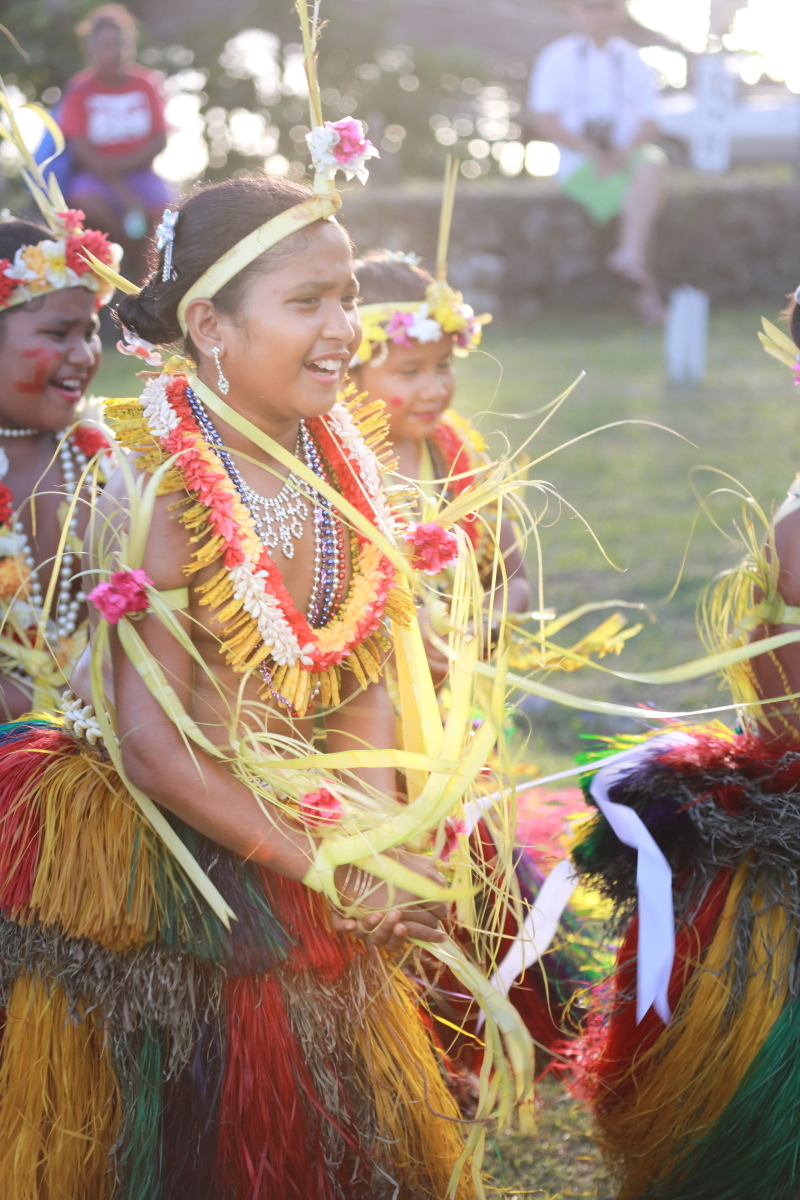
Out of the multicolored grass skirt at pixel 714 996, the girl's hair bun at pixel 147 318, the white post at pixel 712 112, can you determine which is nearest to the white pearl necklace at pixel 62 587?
the girl's hair bun at pixel 147 318

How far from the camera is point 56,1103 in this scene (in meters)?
2.11

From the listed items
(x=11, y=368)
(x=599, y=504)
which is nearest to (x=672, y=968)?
(x=11, y=368)

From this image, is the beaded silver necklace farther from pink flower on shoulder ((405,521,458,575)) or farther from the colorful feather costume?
the colorful feather costume

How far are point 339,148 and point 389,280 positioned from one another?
133 centimetres

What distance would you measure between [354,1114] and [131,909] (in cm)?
50

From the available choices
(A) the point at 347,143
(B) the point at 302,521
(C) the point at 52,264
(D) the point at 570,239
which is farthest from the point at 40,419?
(D) the point at 570,239

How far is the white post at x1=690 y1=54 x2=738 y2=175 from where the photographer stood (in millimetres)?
9570

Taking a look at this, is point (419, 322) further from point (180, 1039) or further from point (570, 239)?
point (570, 239)

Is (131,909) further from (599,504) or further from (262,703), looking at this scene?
(599,504)

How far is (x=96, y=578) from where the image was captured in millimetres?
2271

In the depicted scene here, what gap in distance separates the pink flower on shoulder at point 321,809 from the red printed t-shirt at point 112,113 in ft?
25.1

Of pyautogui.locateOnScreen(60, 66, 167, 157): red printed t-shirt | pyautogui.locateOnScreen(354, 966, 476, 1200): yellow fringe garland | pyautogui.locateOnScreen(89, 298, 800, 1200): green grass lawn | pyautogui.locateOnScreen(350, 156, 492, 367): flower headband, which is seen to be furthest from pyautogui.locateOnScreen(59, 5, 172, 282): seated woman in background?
pyautogui.locateOnScreen(354, 966, 476, 1200): yellow fringe garland

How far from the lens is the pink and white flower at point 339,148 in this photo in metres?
2.10

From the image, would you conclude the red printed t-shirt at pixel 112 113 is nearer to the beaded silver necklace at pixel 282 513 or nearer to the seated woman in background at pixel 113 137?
the seated woman in background at pixel 113 137
